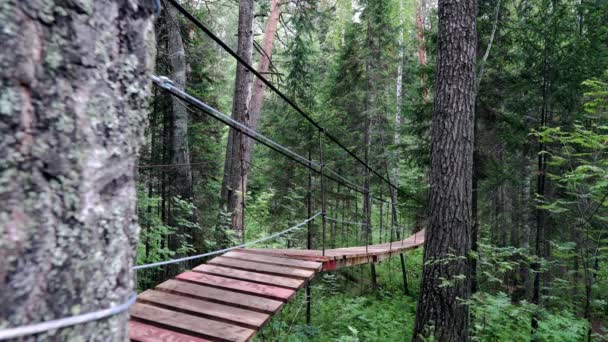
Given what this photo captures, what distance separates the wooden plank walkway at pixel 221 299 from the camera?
1.45 metres

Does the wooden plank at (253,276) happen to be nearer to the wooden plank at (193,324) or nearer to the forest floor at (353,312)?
the wooden plank at (193,324)

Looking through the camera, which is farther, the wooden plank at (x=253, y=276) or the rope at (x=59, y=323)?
the wooden plank at (x=253, y=276)

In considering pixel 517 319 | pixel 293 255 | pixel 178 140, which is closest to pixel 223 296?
pixel 293 255

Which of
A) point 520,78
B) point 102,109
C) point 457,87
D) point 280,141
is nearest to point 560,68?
point 520,78

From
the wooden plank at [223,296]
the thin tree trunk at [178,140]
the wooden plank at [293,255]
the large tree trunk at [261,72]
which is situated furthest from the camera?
the large tree trunk at [261,72]

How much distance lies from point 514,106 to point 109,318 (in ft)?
25.8

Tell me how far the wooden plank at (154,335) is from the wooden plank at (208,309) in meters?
0.18

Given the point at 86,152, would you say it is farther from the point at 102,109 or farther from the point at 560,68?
the point at 560,68

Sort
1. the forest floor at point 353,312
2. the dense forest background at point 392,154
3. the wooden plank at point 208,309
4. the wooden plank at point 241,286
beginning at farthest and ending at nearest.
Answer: the forest floor at point 353,312 < the dense forest background at point 392,154 < the wooden plank at point 241,286 < the wooden plank at point 208,309

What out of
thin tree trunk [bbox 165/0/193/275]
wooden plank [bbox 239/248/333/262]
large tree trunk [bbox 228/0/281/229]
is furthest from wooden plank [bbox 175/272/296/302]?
large tree trunk [bbox 228/0/281/229]

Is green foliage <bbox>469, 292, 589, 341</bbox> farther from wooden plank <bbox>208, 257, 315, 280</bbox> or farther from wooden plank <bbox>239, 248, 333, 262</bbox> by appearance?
wooden plank <bbox>208, 257, 315, 280</bbox>

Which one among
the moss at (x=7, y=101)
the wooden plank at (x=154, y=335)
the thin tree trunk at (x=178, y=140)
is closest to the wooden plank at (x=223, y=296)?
the wooden plank at (x=154, y=335)

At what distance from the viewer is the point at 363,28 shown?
10164mm

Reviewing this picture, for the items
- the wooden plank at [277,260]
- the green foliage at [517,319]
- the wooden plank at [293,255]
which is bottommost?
the green foliage at [517,319]
